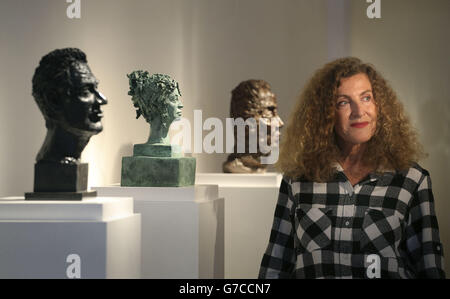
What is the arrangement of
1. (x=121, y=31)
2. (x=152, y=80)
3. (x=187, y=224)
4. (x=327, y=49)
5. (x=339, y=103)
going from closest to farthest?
(x=339, y=103) → (x=187, y=224) → (x=152, y=80) → (x=121, y=31) → (x=327, y=49)

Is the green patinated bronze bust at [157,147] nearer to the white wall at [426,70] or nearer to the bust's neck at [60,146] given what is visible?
the bust's neck at [60,146]

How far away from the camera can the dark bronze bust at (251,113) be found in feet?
16.7

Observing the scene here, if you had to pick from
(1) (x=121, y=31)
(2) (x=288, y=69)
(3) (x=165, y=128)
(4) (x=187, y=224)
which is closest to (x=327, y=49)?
(2) (x=288, y=69)

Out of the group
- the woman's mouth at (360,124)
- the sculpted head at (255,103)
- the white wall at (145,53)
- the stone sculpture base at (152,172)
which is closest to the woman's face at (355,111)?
the woman's mouth at (360,124)

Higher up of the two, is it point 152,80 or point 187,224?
point 152,80

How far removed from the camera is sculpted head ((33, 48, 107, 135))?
273 centimetres

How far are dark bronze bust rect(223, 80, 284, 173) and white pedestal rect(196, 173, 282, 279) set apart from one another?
559 mm

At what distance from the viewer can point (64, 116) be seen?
2.76 metres

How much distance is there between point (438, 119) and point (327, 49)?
4.04 ft

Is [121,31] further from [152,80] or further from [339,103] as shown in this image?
[339,103]

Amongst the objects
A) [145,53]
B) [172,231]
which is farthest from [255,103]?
[172,231]

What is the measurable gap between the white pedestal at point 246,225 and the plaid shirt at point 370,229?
1.77m
